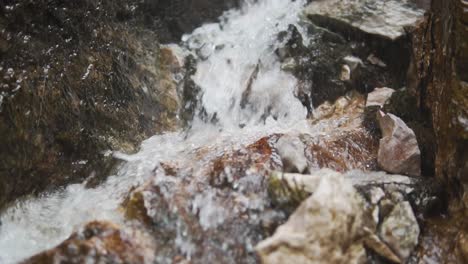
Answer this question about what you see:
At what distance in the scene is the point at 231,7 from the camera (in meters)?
7.59

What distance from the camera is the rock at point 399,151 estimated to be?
13.6 feet

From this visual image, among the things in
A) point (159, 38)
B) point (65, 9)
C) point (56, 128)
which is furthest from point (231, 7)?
point (56, 128)

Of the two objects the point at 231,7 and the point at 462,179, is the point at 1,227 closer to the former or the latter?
the point at 462,179

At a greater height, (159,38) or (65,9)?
(65,9)

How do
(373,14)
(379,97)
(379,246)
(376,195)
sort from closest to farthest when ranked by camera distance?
(379,246) → (376,195) → (379,97) → (373,14)

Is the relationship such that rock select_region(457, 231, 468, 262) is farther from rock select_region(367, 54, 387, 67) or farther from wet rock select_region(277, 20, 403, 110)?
rock select_region(367, 54, 387, 67)

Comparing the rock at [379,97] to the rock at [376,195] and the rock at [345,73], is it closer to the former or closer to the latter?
the rock at [345,73]

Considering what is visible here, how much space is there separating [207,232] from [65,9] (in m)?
2.87

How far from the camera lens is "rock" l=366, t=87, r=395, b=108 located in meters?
5.41

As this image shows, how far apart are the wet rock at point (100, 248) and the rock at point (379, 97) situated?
341 cm

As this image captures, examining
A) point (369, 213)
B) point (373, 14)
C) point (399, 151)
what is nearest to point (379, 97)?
point (399, 151)

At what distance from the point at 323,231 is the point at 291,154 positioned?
97 cm

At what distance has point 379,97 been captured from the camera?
557 centimetres

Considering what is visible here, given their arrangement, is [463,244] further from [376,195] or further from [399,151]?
[399,151]
